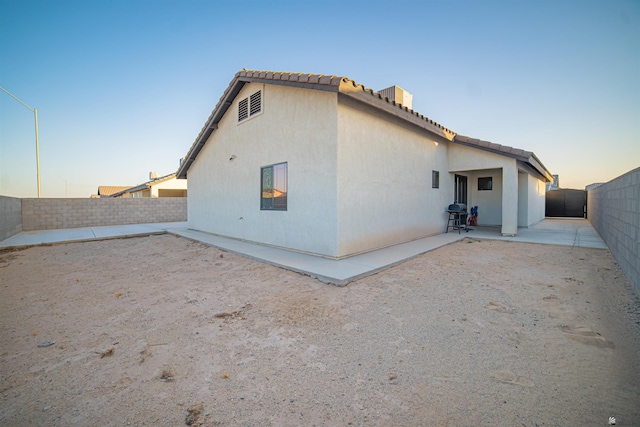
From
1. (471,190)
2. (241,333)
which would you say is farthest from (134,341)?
(471,190)

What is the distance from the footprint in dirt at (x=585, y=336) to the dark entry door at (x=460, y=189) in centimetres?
866

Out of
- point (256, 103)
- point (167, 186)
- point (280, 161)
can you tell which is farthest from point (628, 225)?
point (167, 186)

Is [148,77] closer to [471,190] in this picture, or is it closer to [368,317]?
[368,317]

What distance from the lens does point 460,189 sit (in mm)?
11883

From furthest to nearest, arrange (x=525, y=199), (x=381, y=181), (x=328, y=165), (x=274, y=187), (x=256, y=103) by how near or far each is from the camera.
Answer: (x=525, y=199), (x=256, y=103), (x=274, y=187), (x=381, y=181), (x=328, y=165)

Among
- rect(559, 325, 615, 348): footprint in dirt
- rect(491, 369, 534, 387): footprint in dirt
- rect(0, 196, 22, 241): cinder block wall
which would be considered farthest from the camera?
rect(0, 196, 22, 241): cinder block wall

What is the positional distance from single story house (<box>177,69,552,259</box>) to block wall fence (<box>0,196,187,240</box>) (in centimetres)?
782

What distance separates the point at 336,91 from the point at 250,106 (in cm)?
410

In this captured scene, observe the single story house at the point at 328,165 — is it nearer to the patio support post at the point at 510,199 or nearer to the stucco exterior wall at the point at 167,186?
the patio support post at the point at 510,199

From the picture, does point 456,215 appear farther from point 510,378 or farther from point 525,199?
point 510,378

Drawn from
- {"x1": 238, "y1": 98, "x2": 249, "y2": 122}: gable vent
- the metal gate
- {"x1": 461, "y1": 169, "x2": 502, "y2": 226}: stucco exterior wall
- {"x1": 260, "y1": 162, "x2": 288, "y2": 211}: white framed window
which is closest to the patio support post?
{"x1": 461, "y1": 169, "x2": 502, "y2": 226}: stucco exterior wall

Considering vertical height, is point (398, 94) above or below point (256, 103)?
above

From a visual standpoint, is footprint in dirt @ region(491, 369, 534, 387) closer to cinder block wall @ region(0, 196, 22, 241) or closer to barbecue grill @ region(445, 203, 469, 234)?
barbecue grill @ region(445, 203, 469, 234)

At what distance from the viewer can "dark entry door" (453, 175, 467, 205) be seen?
448 inches
